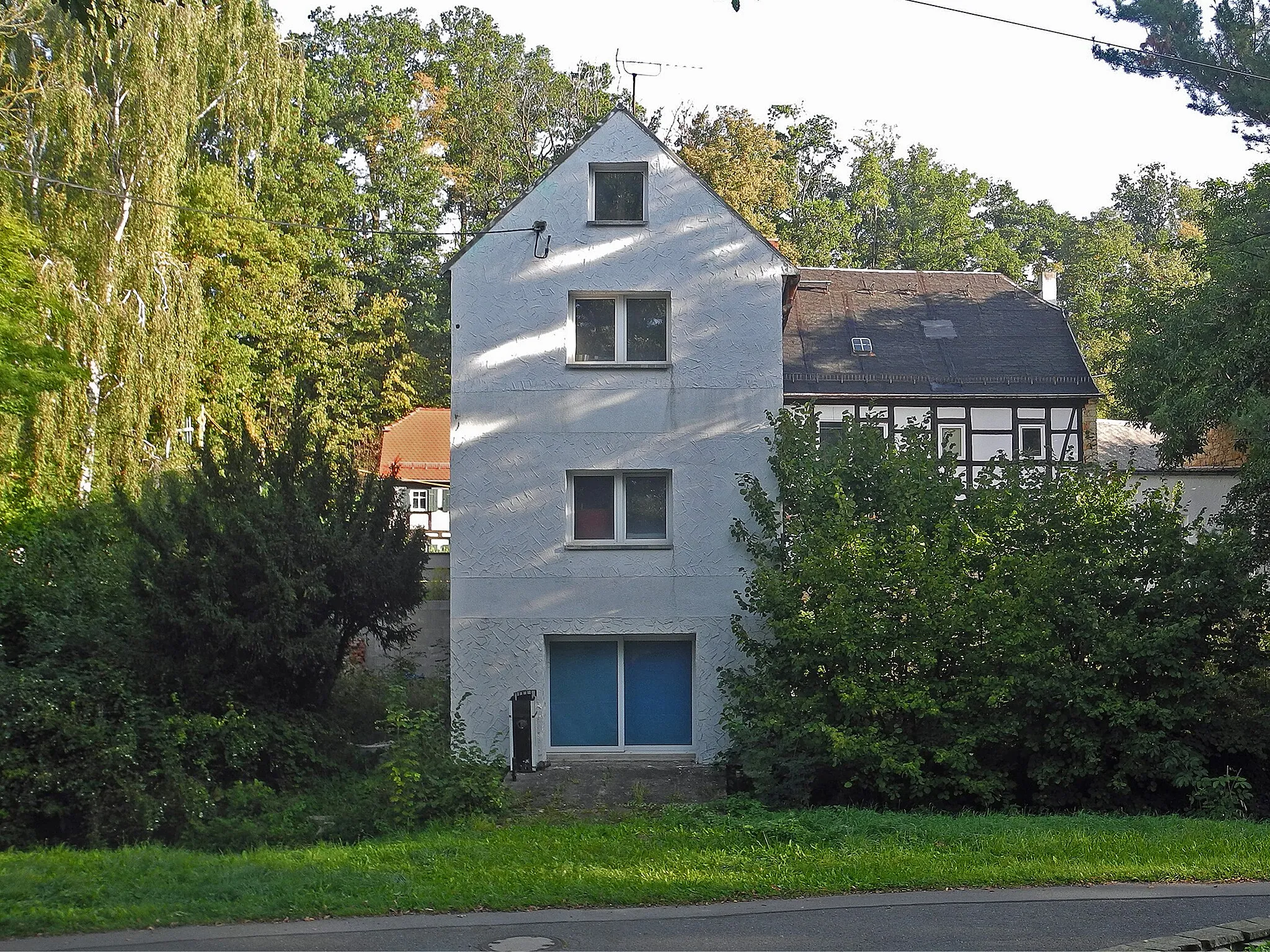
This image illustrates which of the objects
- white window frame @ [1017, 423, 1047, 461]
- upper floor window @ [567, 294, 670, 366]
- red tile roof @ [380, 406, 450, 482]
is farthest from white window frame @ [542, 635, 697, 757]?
red tile roof @ [380, 406, 450, 482]

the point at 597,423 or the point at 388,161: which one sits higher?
the point at 388,161

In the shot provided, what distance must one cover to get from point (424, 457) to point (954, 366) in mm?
19062

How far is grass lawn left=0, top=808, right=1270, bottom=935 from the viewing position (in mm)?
9688

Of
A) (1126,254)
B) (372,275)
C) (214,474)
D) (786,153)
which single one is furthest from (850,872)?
(1126,254)

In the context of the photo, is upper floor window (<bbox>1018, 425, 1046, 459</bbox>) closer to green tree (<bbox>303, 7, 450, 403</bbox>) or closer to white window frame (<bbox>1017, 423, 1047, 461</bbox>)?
white window frame (<bbox>1017, 423, 1047, 461</bbox>)

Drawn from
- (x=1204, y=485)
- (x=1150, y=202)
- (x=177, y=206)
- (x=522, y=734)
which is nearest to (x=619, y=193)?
(x=522, y=734)

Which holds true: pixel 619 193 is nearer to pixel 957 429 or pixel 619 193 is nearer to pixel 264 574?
pixel 264 574

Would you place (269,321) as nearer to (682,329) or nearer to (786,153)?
(682,329)

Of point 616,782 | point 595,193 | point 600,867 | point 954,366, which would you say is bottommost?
point 616,782

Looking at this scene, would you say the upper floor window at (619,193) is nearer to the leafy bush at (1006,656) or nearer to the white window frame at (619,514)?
the white window frame at (619,514)

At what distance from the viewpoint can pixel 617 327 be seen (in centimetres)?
1859

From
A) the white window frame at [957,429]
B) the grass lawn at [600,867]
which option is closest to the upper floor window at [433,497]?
the white window frame at [957,429]

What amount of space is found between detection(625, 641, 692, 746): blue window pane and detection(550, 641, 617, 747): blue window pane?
27 centimetres

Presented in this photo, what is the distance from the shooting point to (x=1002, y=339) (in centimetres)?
3284
